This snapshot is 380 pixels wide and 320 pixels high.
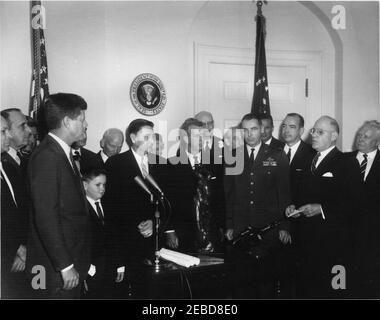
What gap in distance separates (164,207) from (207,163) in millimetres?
613

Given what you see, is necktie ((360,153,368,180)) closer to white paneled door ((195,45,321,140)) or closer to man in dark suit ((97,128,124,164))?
white paneled door ((195,45,321,140))

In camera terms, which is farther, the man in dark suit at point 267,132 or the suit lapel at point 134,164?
the man in dark suit at point 267,132

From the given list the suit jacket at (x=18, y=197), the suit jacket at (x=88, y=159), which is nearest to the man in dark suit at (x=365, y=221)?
→ the suit jacket at (x=88, y=159)

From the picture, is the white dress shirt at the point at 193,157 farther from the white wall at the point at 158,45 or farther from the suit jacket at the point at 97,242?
the white wall at the point at 158,45

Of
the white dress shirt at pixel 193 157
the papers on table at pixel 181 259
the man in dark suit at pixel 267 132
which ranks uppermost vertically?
the man in dark suit at pixel 267 132

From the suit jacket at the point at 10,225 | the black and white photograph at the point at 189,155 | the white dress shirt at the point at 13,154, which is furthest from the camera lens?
the white dress shirt at the point at 13,154

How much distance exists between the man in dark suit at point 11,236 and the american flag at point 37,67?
1.19 meters

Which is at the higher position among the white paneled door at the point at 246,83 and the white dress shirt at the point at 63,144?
the white paneled door at the point at 246,83

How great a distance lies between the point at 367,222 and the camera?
2.77m

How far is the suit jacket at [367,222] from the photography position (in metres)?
2.71

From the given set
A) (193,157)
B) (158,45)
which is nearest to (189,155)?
(193,157)

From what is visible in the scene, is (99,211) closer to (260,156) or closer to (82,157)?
(82,157)

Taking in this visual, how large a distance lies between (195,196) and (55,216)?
0.83 m

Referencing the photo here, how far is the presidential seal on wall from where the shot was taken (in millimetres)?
4020
